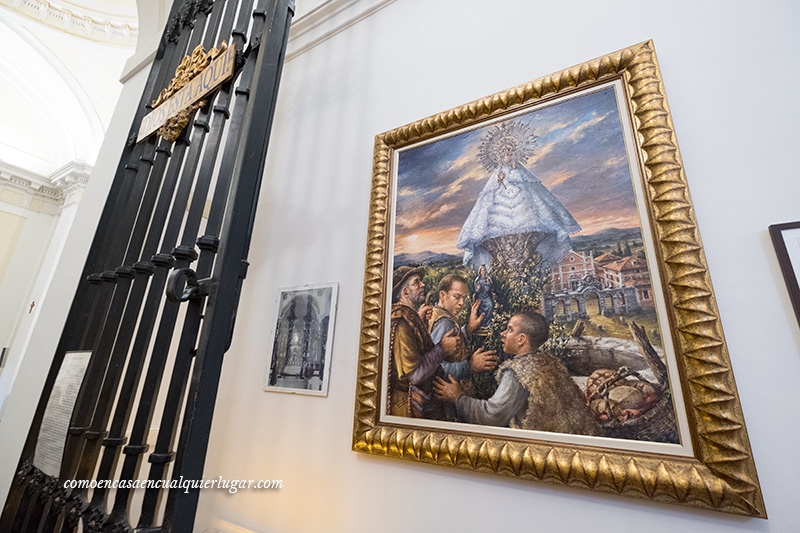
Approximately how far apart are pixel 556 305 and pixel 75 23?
8541 millimetres

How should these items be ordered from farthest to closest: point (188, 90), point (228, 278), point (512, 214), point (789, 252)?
point (188, 90), point (512, 214), point (228, 278), point (789, 252)

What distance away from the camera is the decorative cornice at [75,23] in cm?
545

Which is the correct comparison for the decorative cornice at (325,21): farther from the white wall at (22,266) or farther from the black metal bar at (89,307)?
the white wall at (22,266)

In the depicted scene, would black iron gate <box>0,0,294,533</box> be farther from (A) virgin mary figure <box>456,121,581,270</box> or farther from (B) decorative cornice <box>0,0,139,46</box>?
(B) decorative cornice <box>0,0,139,46</box>

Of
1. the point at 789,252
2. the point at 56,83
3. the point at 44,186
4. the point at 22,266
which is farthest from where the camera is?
the point at 44,186

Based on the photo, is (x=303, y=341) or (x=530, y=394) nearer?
(x=530, y=394)

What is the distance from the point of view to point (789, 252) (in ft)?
2.83

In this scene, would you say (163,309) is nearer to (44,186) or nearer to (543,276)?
(543,276)

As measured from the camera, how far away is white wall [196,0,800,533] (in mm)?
880

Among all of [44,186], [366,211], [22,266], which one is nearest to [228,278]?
[366,211]

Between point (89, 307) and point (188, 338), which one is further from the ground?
point (89, 307)

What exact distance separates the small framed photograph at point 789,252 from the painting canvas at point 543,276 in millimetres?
259

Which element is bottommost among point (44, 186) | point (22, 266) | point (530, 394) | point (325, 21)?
point (530, 394)

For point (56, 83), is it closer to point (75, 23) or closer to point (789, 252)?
point (75, 23)
